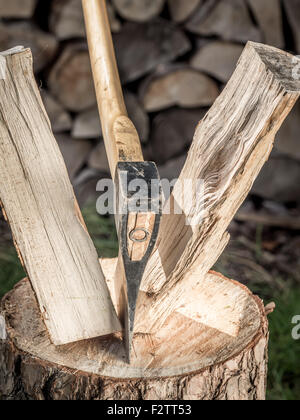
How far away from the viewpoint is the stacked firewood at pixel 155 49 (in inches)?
76.9

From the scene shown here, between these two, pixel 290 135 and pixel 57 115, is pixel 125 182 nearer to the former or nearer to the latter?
pixel 57 115

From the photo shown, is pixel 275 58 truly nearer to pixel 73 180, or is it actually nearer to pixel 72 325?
pixel 72 325

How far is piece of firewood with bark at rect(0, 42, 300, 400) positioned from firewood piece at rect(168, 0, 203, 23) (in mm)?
1159

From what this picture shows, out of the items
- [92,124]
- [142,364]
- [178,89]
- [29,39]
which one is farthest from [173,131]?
[142,364]

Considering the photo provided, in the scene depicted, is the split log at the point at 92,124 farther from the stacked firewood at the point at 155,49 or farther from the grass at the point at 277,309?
→ the grass at the point at 277,309

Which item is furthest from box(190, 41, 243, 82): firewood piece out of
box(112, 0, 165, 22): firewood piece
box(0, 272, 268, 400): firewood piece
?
box(0, 272, 268, 400): firewood piece

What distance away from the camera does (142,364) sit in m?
0.97

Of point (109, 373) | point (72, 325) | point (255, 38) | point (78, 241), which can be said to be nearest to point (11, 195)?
point (78, 241)

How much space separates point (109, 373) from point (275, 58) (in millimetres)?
655

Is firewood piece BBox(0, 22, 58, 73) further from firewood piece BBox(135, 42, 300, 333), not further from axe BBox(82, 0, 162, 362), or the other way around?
firewood piece BBox(135, 42, 300, 333)

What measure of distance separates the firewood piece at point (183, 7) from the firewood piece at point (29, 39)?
0.49 meters

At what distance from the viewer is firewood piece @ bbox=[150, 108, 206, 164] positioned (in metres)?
2.15

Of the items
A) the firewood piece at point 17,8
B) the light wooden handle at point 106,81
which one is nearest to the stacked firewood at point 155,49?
the firewood piece at point 17,8

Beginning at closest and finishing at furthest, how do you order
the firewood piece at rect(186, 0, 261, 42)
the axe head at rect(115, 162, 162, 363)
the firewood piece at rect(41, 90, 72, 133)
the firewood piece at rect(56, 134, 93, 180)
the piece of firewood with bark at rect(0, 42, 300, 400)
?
the axe head at rect(115, 162, 162, 363), the piece of firewood with bark at rect(0, 42, 300, 400), the firewood piece at rect(186, 0, 261, 42), the firewood piece at rect(41, 90, 72, 133), the firewood piece at rect(56, 134, 93, 180)
